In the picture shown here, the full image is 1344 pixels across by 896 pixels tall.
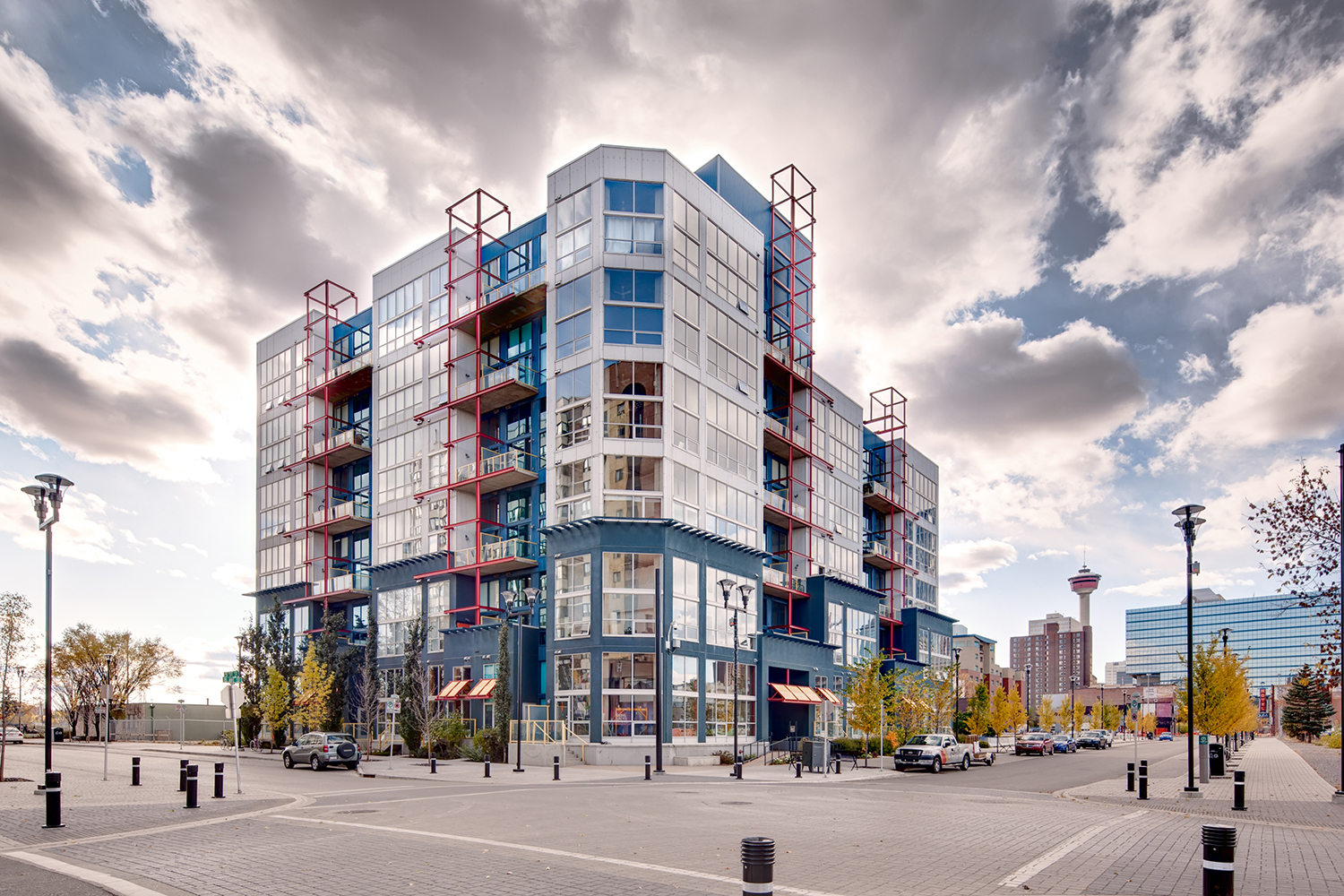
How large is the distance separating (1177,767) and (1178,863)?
121 ft

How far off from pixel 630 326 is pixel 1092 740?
56.9m

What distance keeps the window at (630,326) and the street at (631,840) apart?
2379 cm

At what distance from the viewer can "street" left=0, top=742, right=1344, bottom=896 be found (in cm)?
1074

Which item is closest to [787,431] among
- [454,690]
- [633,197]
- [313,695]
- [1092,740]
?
[633,197]

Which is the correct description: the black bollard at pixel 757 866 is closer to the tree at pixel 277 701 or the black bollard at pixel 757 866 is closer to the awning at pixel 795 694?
the awning at pixel 795 694

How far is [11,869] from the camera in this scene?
1166cm

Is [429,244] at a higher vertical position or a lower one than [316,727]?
higher

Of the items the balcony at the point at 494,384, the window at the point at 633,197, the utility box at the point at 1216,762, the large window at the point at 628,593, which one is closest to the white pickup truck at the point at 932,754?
→ the utility box at the point at 1216,762

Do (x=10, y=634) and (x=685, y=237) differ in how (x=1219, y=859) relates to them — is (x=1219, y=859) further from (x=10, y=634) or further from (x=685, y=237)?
(x=10, y=634)

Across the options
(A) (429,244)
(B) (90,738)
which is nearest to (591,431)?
(A) (429,244)

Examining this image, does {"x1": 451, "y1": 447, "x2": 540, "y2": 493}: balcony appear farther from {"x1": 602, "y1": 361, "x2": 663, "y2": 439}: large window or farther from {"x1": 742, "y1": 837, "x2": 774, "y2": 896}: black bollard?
{"x1": 742, "y1": 837, "x2": 774, "y2": 896}: black bollard

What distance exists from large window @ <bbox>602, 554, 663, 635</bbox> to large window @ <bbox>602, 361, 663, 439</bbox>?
5994 mm

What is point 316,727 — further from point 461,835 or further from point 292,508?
point 461,835

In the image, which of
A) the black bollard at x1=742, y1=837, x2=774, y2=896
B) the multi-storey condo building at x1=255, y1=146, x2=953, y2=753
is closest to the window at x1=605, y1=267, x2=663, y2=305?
the multi-storey condo building at x1=255, y1=146, x2=953, y2=753
